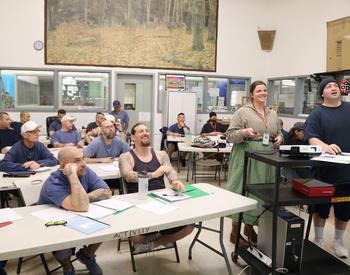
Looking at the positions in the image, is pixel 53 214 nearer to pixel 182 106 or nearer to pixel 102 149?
pixel 102 149

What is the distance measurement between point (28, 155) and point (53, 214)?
1.73 m

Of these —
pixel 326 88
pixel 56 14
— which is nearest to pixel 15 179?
pixel 326 88

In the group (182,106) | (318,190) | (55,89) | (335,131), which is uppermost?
(55,89)

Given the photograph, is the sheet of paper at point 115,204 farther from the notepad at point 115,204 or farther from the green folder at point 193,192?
the green folder at point 193,192

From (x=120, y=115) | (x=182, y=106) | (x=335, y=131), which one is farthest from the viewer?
(x=182, y=106)

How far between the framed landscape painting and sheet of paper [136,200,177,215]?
6876mm

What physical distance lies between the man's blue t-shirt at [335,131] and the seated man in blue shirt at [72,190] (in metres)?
1.91

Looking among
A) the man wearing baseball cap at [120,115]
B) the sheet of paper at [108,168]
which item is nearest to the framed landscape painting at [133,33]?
the man wearing baseball cap at [120,115]

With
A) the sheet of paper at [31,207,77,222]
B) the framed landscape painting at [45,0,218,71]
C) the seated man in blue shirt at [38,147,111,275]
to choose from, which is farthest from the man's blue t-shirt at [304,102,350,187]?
the framed landscape painting at [45,0,218,71]

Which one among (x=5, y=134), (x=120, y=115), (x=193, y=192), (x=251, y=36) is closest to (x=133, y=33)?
(x=120, y=115)

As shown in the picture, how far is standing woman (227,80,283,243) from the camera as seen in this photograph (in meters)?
2.97

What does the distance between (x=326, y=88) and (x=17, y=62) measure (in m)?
7.35

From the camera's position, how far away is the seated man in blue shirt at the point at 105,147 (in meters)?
3.91

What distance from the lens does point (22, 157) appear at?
139 inches
